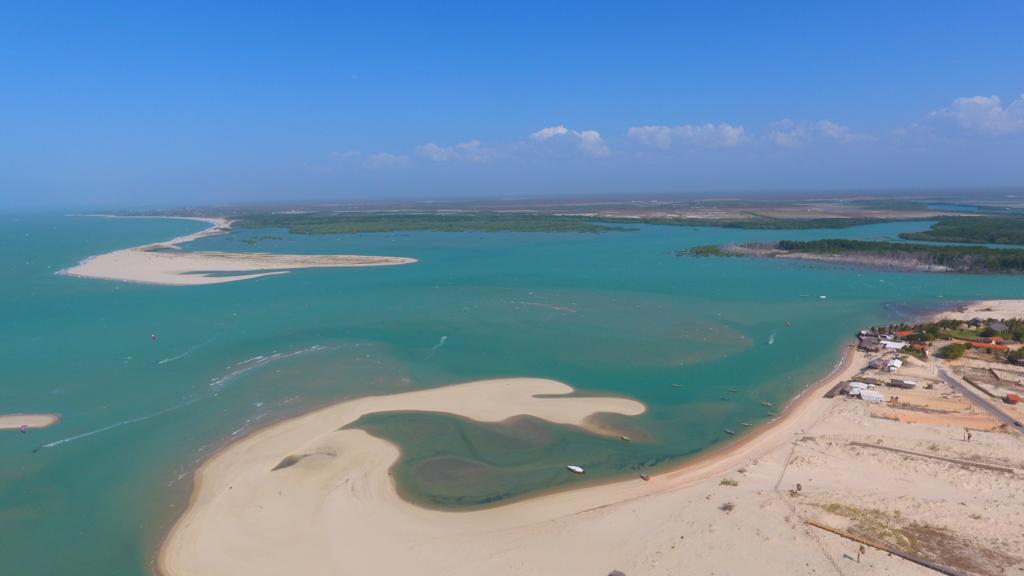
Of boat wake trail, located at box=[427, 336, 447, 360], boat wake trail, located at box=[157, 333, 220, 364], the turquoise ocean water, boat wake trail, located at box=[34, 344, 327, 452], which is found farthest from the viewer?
boat wake trail, located at box=[427, 336, 447, 360]

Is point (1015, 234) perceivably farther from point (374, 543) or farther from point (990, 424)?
point (374, 543)

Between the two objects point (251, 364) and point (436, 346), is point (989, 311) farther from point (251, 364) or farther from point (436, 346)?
point (251, 364)

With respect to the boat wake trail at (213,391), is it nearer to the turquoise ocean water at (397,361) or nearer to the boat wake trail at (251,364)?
the boat wake trail at (251,364)

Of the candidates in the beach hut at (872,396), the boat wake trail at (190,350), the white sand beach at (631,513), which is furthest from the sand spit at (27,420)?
the beach hut at (872,396)

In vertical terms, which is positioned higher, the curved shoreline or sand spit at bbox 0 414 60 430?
sand spit at bbox 0 414 60 430

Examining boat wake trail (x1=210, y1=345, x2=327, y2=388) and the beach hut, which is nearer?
the beach hut

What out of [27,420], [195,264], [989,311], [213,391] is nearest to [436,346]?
[213,391]

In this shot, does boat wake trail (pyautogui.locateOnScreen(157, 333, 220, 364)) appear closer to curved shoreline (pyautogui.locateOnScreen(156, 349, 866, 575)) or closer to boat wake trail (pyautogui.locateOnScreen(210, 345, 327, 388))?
boat wake trail (pyautogui.locateOnScreen(210, 345, 327, 388))

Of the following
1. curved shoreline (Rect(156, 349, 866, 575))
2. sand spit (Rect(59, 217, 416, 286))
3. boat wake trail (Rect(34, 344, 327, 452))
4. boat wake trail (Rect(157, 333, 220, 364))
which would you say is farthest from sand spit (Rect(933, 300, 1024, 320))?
sand spit (Rect(59, 217, 416, 286))
